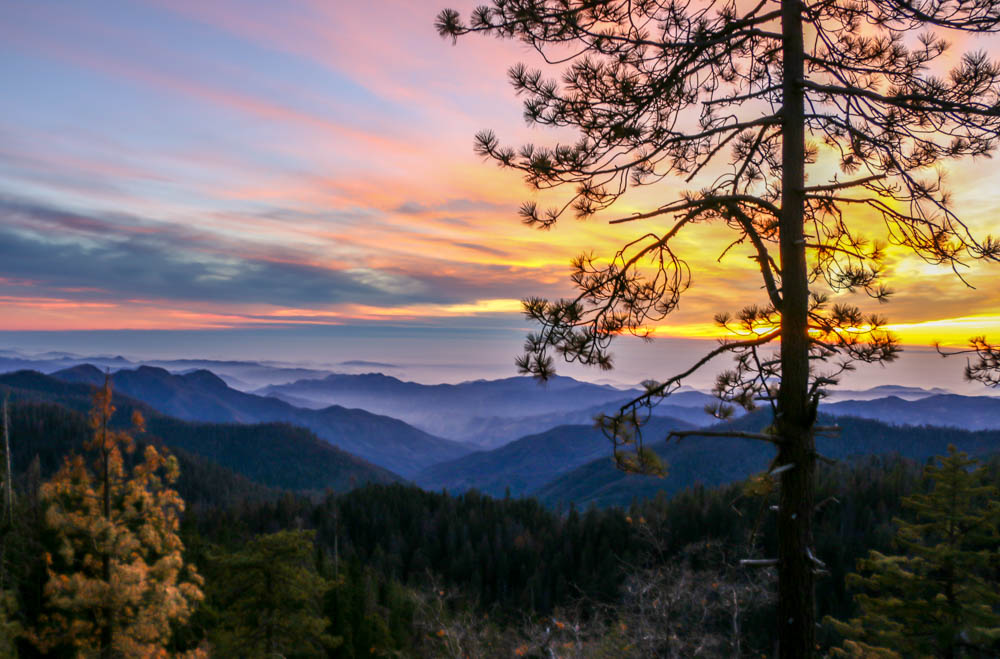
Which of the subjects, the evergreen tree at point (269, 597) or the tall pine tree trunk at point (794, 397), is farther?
the evergreen tree at point (269, 597)

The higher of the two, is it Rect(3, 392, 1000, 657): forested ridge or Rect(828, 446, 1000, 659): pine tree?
Rect(828, 446, 1000, 659): pine tree

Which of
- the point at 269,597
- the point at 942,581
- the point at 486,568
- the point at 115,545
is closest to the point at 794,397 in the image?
the point at 942,581

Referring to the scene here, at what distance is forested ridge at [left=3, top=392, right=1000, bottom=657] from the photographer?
19125mm

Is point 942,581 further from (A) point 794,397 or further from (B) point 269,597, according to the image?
(B) point 269,597

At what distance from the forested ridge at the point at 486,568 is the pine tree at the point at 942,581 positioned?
0.53 metres

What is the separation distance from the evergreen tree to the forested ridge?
6 centimetres

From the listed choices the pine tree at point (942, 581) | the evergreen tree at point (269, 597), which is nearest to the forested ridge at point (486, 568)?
the evergreen tree at point (269, 597)

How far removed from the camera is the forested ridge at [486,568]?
62.7 feet

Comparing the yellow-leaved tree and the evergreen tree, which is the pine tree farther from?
the yellow-leaved tree

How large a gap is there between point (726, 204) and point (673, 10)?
222 centimetres

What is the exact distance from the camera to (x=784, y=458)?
18.2ft

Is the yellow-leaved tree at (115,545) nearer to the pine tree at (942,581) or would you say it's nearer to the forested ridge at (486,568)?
the forested ridge at (486,568)

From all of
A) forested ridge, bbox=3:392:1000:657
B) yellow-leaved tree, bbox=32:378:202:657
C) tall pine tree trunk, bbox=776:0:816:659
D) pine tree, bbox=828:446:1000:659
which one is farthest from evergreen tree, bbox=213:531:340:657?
tall pine tree trunk, bbox=776:0:816:659

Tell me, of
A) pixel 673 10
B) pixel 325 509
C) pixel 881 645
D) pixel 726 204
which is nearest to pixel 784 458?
pixel 726 204
